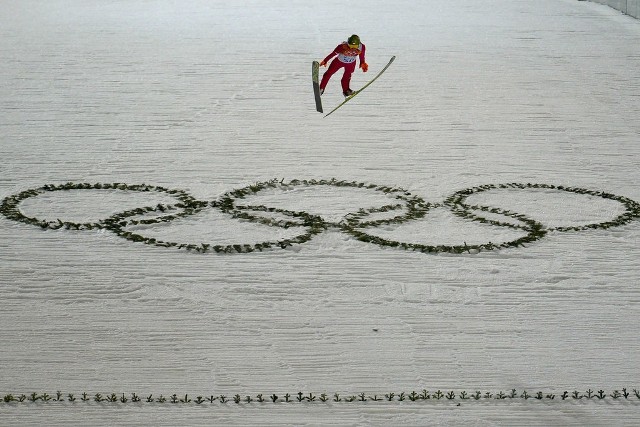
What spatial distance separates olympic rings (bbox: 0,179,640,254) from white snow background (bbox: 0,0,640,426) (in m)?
0.06

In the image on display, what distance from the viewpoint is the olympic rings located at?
4715 millimetres

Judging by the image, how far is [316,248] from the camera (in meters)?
4.66

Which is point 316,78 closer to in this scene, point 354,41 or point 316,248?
Answer: point 354,41

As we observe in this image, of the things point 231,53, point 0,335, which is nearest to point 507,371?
point 0,335

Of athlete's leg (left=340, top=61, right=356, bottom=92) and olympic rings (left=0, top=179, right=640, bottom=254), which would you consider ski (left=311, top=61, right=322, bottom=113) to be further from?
olympic rings (left=0, top=179, right=640, bottom=254)

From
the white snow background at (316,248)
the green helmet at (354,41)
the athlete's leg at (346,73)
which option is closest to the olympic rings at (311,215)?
the white snow background at (316,248)

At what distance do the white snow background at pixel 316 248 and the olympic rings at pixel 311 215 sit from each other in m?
0.06

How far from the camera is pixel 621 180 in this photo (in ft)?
19.2

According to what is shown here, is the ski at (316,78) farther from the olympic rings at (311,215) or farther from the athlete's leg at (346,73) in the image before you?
the olympic rings at (311,215)

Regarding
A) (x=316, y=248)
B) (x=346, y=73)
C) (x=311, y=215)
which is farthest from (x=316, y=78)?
(x=316, y=248)

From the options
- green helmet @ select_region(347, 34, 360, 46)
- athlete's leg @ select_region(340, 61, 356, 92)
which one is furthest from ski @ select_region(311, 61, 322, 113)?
green helmet @ select_region(347, 34, 360, 46)

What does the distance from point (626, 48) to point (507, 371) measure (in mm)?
8008

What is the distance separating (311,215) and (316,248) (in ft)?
1.58

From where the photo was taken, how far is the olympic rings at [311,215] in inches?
186
